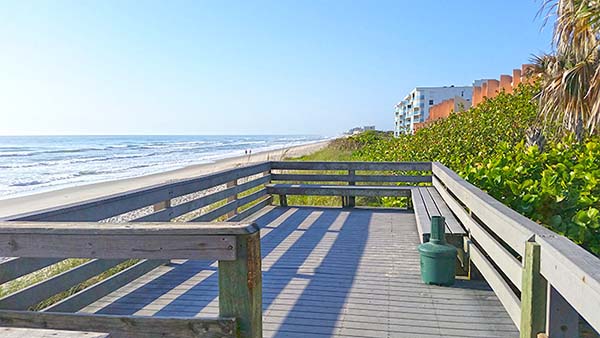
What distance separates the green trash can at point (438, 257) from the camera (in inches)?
166

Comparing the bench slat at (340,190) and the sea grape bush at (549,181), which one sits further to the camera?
the bench slat at (340,190)

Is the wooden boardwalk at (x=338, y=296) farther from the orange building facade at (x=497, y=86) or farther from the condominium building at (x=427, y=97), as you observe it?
the condominium building at (x=427, y=97)

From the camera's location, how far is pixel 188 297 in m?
4.07

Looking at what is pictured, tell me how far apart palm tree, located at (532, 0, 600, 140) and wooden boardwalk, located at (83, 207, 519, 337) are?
8.59ft

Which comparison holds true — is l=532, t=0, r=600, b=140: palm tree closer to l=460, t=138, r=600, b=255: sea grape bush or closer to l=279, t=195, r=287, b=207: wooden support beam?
l=460, t=138, r=600, b=255: sea grape bush

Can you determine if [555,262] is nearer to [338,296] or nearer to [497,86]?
[338,296]

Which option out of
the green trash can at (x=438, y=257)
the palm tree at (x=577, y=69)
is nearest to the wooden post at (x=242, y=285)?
the green trash can at (x=438, y=257)

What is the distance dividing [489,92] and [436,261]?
1512 centimetres

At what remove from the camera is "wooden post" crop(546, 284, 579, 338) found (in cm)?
214

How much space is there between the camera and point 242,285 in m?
2.05

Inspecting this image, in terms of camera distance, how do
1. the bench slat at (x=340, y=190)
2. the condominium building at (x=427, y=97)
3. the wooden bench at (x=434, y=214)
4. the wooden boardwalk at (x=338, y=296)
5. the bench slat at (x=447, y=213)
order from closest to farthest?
the wooden boardwalk at (x=338, y=296)
the wooden bench at (x=434, y=214)
the bench slat at (x=447, y=213)
the bench slat at (x=340, y=190)
the condominium building at (x=427, y=97)

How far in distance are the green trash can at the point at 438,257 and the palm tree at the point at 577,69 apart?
2.58 m

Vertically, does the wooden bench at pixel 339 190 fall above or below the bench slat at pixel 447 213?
below

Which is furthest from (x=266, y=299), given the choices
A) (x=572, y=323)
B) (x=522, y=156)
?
(x=522, y=156)
